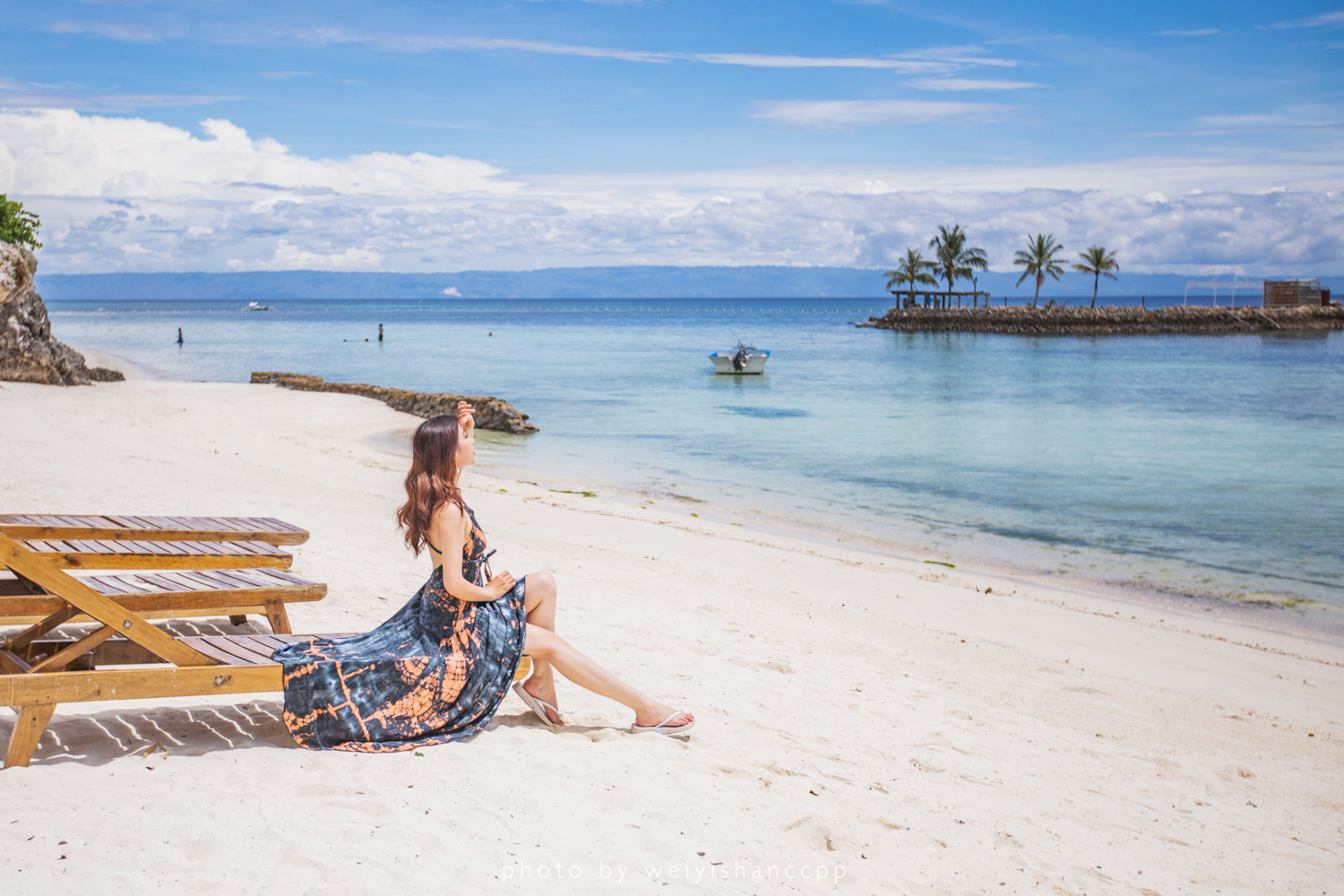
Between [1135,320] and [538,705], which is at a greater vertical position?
[1135,320]

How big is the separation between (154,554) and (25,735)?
186cm

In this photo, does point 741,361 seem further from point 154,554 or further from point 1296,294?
point 1296,294

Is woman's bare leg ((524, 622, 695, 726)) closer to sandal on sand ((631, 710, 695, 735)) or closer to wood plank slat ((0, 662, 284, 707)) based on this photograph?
sandal on sand ((631, 710, 695, 735))

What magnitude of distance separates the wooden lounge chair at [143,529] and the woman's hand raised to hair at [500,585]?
2.24 m

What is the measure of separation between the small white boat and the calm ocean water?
97cm

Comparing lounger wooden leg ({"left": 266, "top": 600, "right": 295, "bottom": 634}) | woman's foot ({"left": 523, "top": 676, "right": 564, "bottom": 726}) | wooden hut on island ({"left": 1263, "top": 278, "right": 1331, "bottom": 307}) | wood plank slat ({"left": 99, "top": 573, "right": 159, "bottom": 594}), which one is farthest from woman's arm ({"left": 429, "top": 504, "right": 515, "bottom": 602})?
wooden hut on island ({"left": 1263, "top": 278, "right": 1331, "bottom": 307})

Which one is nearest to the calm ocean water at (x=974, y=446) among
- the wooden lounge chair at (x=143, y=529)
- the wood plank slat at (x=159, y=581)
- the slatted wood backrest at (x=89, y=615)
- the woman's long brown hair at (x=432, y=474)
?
the wooden lounge chair at (x=143, y=529)

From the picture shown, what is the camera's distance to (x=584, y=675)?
4.54 meters

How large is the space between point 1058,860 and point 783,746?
1366 mm

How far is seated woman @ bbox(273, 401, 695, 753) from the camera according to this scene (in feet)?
13.2

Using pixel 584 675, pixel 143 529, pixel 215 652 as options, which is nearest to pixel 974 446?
pixel 584 675

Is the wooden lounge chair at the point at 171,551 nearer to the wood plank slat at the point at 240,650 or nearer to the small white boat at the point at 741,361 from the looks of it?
the wood plank slat at the point at 240,650

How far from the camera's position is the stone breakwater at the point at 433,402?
80.1 ft

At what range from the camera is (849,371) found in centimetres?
5066
